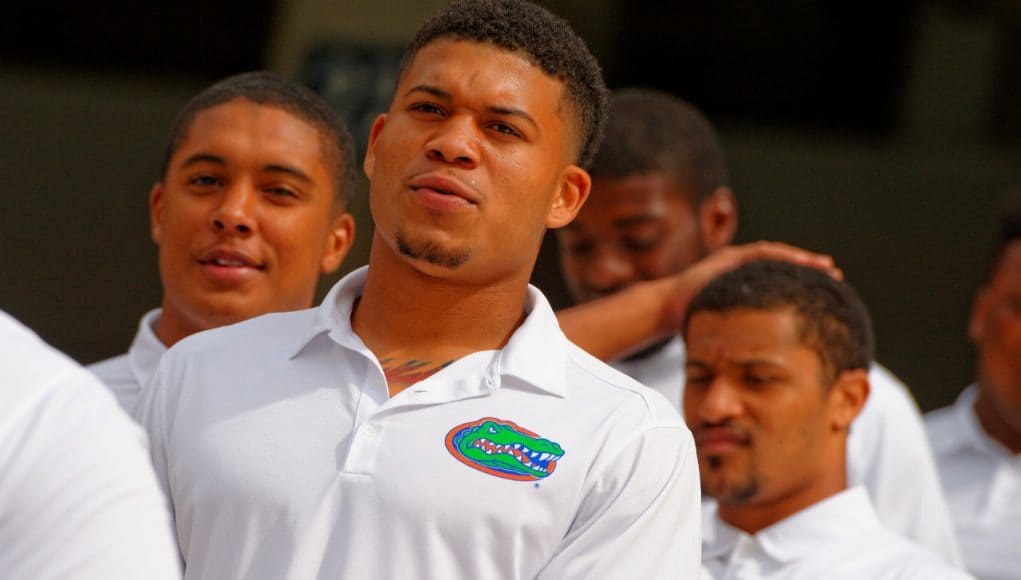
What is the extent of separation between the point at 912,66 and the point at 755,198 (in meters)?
1.05

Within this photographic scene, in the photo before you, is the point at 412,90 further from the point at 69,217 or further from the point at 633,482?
the point at 69,217

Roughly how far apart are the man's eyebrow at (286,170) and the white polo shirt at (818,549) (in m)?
1.13

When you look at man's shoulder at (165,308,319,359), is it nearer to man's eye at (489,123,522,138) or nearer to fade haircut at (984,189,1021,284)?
man's eye at (489,123,522,138)

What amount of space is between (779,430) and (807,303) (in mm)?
319

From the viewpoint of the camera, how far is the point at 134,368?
3.38 m

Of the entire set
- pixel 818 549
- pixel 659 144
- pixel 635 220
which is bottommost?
pixel 818 549

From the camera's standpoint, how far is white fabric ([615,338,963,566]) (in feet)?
13.6

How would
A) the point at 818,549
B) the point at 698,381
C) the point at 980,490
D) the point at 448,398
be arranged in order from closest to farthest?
the point at 448,398, the point at 818,549, the point at 698,381, the point at 980,490

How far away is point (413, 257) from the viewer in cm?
259

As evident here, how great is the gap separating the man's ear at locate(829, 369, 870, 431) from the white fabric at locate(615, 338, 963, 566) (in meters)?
0.44

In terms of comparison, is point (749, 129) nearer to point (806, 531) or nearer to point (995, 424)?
point (995, 424)

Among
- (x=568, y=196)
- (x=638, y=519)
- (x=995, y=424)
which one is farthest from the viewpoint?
(x=995, y=424)

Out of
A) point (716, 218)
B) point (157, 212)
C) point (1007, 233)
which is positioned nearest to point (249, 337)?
point (157, 212)

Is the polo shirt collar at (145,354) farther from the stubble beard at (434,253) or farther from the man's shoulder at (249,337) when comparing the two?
the stubble beard at (434,253)
